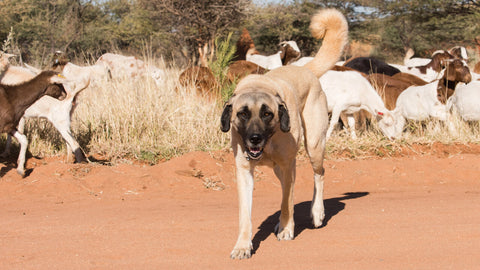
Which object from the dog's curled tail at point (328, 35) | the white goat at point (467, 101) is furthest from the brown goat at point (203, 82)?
the white goat at point (467, 101)

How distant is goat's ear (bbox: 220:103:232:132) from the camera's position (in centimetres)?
411

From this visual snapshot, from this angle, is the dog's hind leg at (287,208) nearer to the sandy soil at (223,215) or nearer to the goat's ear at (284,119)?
the sandy soil at (223,215)

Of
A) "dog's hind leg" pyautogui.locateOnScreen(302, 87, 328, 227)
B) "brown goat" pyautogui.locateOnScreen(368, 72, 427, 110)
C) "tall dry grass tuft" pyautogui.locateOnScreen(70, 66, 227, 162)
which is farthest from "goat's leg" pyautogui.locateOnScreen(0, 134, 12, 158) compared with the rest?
"brown goat" pyautogui.locateOnScreen(368, 72, 427, 110)

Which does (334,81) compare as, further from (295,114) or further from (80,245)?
(80,245)

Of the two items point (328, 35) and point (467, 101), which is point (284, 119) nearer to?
point (328, 35)

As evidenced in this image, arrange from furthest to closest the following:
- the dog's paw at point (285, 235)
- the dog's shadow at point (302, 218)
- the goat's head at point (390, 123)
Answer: the goat's head at point (390, 123)
the dog's shadow at point (302, 218)
the dog's paw at point (285, 235)

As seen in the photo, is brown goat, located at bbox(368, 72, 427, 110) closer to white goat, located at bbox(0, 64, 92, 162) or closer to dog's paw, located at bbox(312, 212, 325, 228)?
white goat, located at bbox(0, 64, 92, 162)

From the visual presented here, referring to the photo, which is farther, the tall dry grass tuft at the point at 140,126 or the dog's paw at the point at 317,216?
the tall dry grass tuft at the point at 140,126

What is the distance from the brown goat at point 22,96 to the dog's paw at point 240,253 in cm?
451

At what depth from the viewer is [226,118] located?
164 inches

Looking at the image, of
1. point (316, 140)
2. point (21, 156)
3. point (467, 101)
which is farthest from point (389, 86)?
point (316, 140)

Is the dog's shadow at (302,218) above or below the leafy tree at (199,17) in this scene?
above

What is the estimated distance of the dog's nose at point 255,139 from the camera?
393 cm

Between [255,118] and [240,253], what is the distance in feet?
3.09
